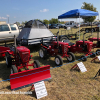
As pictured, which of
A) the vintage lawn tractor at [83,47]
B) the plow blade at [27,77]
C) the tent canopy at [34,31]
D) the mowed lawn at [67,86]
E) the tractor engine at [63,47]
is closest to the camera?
the mowed lawn at [67,86]

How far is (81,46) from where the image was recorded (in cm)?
570

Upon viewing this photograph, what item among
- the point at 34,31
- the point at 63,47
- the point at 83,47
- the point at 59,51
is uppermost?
the point at 34,31

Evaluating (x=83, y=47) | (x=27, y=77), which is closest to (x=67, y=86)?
(x=27, y=77)

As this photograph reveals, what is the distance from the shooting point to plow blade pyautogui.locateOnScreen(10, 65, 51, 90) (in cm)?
299

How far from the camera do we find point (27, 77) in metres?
3.17

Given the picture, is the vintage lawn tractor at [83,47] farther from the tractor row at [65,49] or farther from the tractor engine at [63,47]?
the tractor engine at [63,47]

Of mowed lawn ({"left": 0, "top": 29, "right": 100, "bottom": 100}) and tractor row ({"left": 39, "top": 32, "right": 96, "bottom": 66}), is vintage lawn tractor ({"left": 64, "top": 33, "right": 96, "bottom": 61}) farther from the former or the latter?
mowed lawn ({"left": 0, "top": 29, "right": 100, "bottom": 100})

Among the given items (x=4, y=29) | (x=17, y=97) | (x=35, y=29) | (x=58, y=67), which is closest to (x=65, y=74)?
(x=58, y=67)

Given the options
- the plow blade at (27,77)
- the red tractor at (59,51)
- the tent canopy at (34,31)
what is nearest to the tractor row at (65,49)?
the red tractor at (59,51)

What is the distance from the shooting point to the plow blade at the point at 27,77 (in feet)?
9.80

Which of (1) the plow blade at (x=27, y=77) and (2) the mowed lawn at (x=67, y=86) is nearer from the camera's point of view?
(2) the mowed lawn at (x=67, y=86)

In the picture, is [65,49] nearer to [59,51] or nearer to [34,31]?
[59,51]

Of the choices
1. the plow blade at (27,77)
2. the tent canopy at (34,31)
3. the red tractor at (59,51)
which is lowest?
the plow blade at (27,77)

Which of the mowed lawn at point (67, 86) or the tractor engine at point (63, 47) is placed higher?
the tractor engine at point (63, 47)
